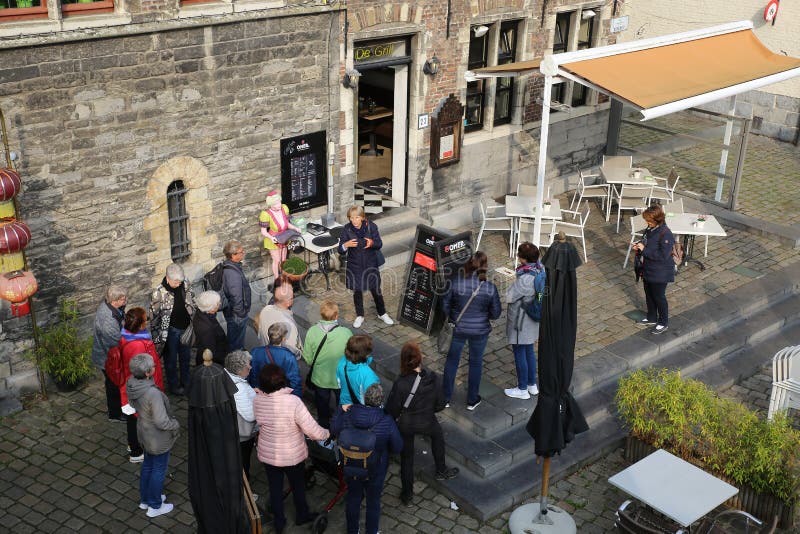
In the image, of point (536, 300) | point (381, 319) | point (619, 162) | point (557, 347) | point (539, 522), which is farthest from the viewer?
point (619, 162)

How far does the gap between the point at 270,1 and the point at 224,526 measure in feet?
23.1

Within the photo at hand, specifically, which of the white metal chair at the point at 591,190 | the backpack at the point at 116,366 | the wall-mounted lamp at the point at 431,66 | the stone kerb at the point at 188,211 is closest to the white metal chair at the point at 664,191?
the white metal chair at the point at 591,190

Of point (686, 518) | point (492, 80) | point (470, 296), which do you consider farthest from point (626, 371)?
point (492, 80)

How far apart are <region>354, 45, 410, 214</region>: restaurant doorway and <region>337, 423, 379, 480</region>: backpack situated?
6.93 meters

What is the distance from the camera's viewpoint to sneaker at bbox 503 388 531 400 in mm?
10727

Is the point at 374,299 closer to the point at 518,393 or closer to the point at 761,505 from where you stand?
the point at 518,393

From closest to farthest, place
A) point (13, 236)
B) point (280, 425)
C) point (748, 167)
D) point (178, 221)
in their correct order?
point (280, 425) < point (13, 236) < point (178, 221) < point (748, 167)

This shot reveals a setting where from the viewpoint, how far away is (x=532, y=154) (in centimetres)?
1667

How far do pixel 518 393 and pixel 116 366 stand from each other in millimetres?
4291

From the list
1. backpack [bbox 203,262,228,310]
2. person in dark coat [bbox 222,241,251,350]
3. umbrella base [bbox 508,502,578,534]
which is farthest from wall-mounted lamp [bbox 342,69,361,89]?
umbrella base [bbox 508,502,578,534]

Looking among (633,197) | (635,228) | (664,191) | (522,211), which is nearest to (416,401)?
(522,211)

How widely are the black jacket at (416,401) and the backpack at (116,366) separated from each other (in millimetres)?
2682

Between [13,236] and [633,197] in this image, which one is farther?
[633,197]

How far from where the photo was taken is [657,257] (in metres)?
11.9
